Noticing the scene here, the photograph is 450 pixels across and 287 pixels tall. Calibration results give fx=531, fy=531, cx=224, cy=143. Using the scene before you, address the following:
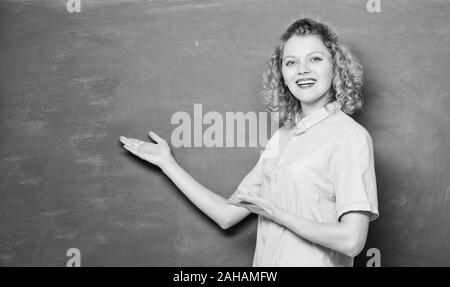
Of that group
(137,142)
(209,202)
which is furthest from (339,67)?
(137,142)

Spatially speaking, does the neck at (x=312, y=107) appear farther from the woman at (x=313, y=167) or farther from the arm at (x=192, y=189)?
the arm at (x=192, y=189)

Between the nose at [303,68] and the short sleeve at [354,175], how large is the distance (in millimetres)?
263

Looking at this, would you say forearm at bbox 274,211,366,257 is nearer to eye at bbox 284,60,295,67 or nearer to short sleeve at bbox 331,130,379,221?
short sleeve at bbox 331,130,379,221

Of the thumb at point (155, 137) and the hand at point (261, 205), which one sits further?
the thumb at point (155, 137)

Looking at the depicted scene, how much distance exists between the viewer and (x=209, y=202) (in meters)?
1.88

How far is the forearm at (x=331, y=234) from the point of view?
1.40 m

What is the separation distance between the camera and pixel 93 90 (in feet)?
6.60

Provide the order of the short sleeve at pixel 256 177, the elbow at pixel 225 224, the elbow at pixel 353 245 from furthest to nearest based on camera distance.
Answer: the elbow at pixel 225 224, the short sleeve at pixel 256 177, the elbow at pixel 353 245

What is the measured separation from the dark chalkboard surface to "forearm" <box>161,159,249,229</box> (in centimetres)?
8

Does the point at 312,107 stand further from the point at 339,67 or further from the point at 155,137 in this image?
the point at 155,137

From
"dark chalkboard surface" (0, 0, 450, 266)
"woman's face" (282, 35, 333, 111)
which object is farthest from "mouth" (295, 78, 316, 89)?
"dark chalkboard surface" (0, 0, 450, 266)

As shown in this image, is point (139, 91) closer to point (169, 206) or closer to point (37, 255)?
point (169, 206)

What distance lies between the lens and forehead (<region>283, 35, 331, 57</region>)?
1.65 meters

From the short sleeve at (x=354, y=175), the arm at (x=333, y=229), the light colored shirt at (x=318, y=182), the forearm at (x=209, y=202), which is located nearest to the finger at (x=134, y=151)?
the forearm at (x=209, y=202)
